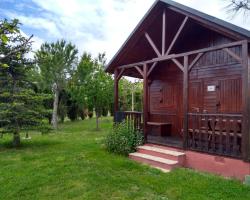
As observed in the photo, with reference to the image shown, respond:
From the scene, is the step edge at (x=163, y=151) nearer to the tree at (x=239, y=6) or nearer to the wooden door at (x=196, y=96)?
the wooden door at (x=196, y=96)

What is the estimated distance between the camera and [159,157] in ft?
21.6

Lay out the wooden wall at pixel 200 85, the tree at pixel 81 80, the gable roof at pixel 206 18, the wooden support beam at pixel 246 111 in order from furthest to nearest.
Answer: the tree at pixel 81 80 < the wooden wall at pixel 200 85 < the gable roof at pixel 206 18 < the wooden support beam at pixel 246 111

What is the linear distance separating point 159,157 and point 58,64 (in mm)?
9933

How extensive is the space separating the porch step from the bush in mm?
288

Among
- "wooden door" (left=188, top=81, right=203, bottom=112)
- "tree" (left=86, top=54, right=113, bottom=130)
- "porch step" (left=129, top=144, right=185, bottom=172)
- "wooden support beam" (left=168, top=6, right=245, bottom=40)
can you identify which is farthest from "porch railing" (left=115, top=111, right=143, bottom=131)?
"tree" (left=86, top=54, right=113, bottom=130)

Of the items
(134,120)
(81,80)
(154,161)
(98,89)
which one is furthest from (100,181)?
(81,80)

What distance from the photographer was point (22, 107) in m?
8.80

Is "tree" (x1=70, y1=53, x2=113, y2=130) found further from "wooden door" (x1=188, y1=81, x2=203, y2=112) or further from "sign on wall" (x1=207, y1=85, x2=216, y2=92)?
"sign on wall" (x1=207, y1=85, x2=216, y2=92)

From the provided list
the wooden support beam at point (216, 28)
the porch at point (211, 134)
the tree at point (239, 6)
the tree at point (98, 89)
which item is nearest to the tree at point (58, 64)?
the tree at point (98, 89)

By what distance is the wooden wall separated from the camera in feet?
22.1

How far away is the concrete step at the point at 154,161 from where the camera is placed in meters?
6.01

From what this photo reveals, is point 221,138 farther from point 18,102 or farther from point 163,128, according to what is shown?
point 18,102

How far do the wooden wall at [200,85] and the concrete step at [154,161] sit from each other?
84.1 inches

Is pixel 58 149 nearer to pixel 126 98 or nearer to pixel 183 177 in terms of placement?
pixel 183 177
